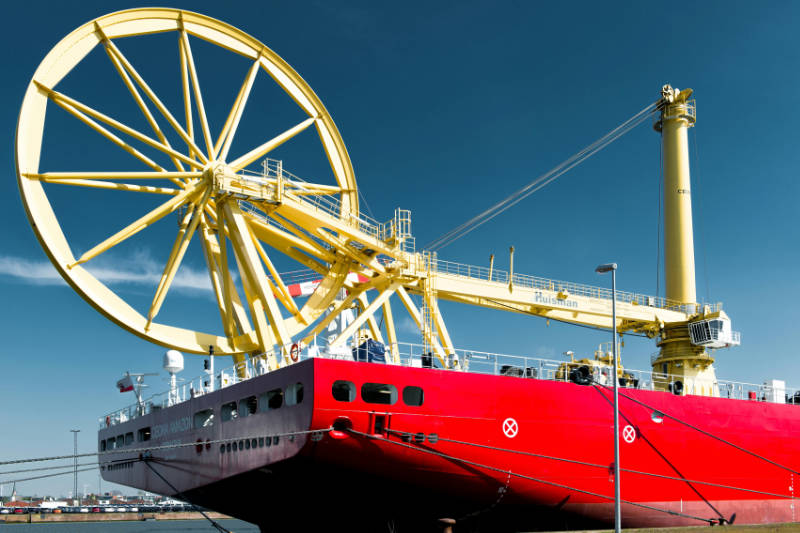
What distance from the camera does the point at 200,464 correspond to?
2244cm

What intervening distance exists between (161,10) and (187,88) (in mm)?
2722

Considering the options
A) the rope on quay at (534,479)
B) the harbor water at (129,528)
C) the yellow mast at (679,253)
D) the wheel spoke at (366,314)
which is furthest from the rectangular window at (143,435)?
the harbor water at (129,528)

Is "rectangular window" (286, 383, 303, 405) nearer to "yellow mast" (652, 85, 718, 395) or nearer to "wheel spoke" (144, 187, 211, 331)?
"wheel spoke" (144, 187, 211, 331)

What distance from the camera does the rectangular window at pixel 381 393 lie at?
20.0m

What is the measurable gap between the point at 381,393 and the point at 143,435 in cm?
1133

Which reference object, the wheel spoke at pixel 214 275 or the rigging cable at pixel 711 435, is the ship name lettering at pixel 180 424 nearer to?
the wheel spoke at pixel 214 275

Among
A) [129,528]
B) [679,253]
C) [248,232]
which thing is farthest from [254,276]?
[129,528]

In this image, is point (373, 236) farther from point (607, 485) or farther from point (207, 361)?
point (607, 485)

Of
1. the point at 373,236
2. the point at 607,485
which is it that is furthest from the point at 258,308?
the point at 607,485

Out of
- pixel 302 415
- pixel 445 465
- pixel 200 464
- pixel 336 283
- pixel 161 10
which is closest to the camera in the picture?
pixel 302 415

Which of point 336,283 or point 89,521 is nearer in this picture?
point 336,283

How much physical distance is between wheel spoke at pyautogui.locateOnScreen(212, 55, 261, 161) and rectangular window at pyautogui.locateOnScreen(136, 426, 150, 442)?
10.2 m

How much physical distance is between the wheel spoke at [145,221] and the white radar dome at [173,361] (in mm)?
4224

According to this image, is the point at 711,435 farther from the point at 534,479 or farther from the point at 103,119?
the point at 103,119
